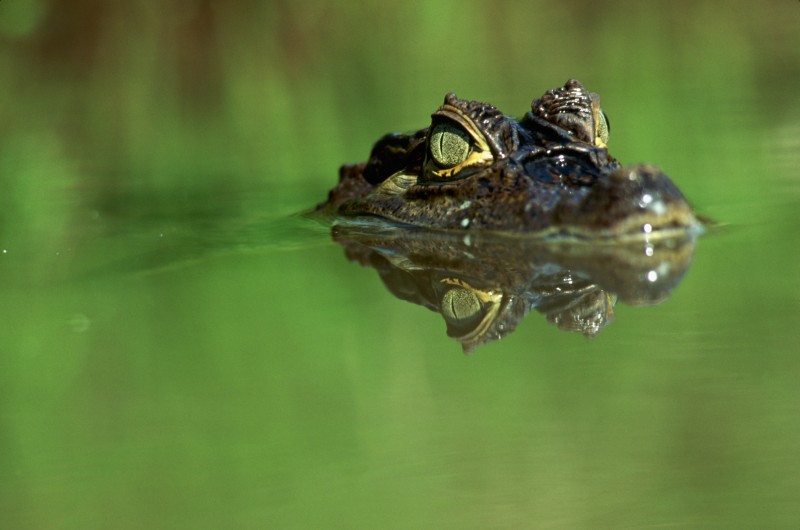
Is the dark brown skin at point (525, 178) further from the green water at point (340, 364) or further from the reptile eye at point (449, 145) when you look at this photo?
the green water at point (340, 364)

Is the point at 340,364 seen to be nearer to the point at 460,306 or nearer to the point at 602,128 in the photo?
the point at 460,306

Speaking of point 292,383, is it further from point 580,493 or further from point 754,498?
point 754,498

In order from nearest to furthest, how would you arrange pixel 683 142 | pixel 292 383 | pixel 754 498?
1. pixel 754 498
2. pixel 292 383
3. pixel 683 142

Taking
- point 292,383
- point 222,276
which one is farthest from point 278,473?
point 222,276

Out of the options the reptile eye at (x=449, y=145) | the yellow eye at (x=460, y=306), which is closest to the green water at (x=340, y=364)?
the yellow eye at (x=460, y=306)

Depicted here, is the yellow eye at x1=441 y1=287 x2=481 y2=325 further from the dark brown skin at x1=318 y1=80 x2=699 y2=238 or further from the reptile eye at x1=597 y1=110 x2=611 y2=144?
the reptile eye at x1=597 y1=110 x2=611 y2=144
